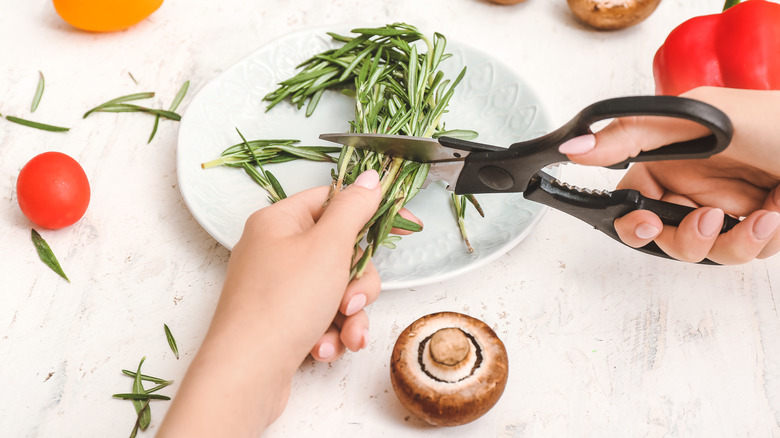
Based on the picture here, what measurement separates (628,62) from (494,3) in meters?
0.43

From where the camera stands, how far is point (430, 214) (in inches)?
52.7

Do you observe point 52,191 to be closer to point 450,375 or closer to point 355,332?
point 355,332

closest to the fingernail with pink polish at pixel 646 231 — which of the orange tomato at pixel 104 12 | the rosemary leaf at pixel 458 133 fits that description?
the rosemary leaf at pixel 458 133

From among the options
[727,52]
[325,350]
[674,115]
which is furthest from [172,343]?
[727,52]

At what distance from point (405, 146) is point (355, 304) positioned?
1.13 feet

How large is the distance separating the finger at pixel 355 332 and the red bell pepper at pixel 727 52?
90 cm

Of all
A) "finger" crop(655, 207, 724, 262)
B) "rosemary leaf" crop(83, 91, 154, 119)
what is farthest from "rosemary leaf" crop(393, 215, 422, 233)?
"rosemary leaf" crop(83, 91, 154, 119)

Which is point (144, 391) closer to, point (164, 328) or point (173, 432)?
point (164, 328)

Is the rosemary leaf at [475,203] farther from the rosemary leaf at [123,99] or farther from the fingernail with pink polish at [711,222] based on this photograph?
the rosemary leaf at [123,99]

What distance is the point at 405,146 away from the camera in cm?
122

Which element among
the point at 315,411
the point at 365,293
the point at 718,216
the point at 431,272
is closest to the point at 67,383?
the point at 315,411

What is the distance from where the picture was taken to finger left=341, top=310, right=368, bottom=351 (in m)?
1.04

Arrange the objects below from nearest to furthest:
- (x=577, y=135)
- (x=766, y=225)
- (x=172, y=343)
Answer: (x=577, y=135), (x=766, y=225), (x=172, y=343)

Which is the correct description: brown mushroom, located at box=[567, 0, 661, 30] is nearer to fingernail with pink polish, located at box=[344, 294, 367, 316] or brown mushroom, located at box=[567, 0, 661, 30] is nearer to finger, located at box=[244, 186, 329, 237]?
finger, located at box=[244, 186, 329, 237]
